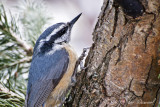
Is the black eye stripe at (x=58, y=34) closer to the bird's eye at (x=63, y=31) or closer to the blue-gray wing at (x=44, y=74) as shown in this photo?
the bird's eye at (x=63, y=31)

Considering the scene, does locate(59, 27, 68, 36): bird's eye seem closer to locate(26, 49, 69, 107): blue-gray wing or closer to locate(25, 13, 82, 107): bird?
locate(25, 13, 82, 107): bird

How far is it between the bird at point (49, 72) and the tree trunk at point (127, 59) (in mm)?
604

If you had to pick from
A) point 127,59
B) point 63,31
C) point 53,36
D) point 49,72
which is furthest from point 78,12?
point 127,59

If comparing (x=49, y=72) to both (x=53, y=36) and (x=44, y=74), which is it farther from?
(x=53, y=36)

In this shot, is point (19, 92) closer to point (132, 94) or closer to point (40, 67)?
point (40, 67)

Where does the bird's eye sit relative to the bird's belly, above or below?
above

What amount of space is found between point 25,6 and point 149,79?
161 cm

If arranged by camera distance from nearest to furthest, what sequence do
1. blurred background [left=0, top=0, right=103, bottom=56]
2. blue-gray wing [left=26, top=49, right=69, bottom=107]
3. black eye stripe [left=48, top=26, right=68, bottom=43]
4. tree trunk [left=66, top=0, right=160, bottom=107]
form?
tree trunk [left=66, top=0, right=160, bottom=107], blue-gray wing [left=26, top=49, right=69, bottom=107], black eye stripe [left=48, top=26, right=68, bottom=43], blurred background [left=0, top=0, right=103, bottom=56]

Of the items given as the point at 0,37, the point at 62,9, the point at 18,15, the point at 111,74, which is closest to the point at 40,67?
the point at 0,37

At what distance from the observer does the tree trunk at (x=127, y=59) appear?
1.46 m

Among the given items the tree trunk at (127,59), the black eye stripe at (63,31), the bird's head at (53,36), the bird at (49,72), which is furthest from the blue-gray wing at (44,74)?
the tree trunk at (127,59)

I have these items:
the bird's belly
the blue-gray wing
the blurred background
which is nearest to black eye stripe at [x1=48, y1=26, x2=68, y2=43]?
the blue-gray wing

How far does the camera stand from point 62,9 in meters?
4.72

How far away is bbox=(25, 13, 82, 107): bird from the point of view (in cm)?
213
